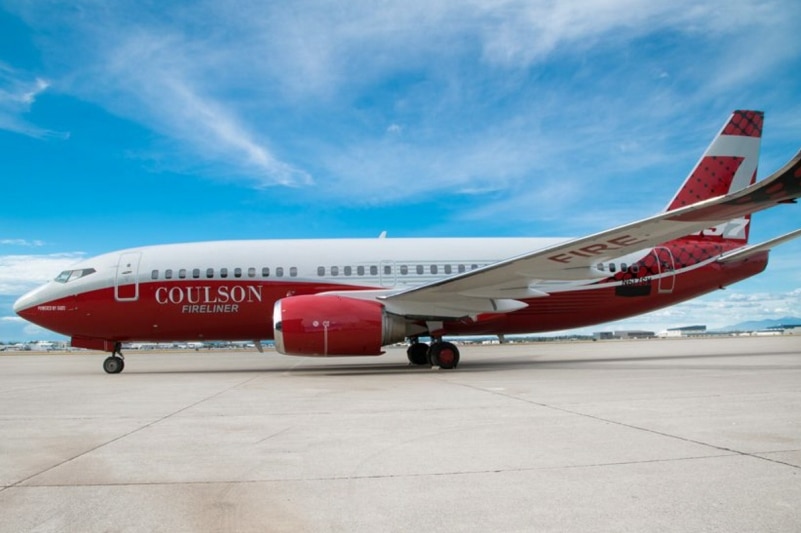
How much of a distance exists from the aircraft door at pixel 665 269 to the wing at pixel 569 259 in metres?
2.40

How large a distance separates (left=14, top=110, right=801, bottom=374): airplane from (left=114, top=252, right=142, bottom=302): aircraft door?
26 millimetres

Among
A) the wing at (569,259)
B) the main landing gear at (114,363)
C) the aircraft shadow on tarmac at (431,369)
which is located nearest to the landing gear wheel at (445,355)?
the aircraft shadow on tarmac at (431,369)

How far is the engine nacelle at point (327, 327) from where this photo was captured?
12.3 m

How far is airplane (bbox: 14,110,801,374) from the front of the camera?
12.6m

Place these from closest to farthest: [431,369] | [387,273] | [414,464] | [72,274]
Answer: [414,464] → [431,369] → [72,274] → [387,273]

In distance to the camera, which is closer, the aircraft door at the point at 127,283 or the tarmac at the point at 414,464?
the tarmac at the point at 414,464

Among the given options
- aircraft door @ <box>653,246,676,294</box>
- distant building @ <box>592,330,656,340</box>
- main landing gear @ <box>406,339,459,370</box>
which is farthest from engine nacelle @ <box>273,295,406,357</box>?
distant building @ <box>592,330,656,340</box>

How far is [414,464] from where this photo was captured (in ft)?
13.2

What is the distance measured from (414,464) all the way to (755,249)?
14590 millimetres


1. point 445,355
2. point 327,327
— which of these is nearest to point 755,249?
point 445,355

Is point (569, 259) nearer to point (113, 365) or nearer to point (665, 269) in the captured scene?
point (665, 269)

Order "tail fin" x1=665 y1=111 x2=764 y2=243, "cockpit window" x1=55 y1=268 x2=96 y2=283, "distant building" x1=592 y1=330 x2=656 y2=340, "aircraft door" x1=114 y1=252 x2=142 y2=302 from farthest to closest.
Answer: "distant building" x1=592 y1=330 x2=656 y2=340
"tail fin" x1=665 y1=111 x2=764 y2=243
"cockpit window" x1=55 y1=268 x2=96 y2=283
"aircraft door" x1=114 y1=252 x2=142 y2=302

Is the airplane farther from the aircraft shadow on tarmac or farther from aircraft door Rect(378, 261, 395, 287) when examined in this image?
the aircraft shadow on tarmac

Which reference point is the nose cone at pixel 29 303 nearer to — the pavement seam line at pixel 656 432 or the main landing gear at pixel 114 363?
the main landing gear at pixel 114 363
